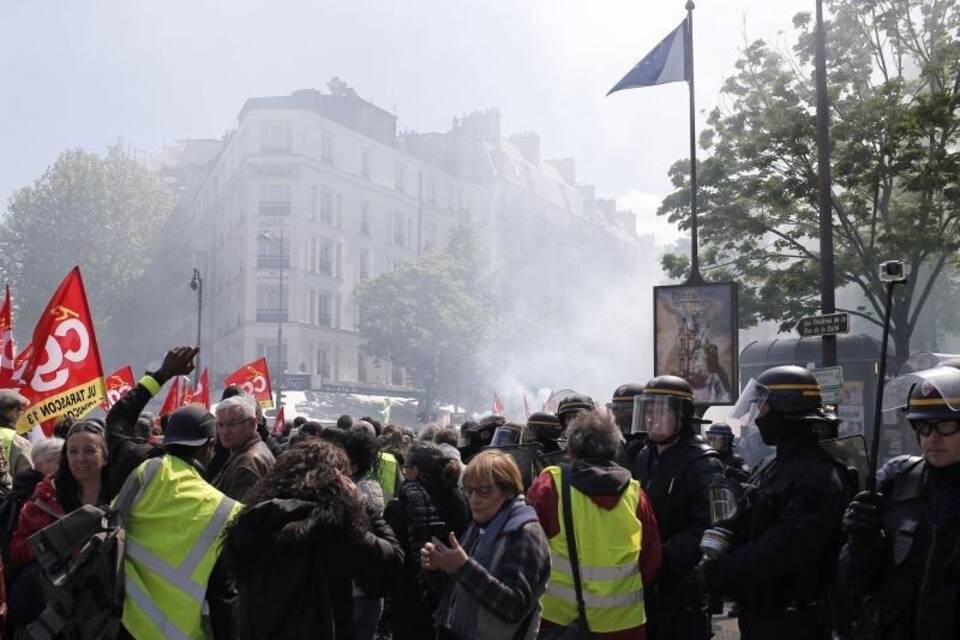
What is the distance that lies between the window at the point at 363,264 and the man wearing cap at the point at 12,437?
202ft

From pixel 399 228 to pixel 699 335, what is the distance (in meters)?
58.9

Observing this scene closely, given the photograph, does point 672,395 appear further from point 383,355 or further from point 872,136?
point 383,355

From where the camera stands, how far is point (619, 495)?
4781mm

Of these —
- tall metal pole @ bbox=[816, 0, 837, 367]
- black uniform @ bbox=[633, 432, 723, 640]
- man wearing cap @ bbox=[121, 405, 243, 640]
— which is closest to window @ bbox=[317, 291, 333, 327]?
tall metal pole @ bbox=[816, 0, 837, 367]

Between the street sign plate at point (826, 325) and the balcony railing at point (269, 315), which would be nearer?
the street sign plate at point (826, 325)

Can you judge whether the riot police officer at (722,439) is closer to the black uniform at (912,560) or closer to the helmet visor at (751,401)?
the helmet visor at (751,401)

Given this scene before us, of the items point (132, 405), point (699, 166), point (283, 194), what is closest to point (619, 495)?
point (132, 405)

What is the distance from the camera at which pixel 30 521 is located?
5367mm

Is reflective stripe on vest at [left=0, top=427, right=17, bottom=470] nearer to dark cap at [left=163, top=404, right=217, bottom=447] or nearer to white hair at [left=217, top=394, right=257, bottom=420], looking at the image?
white hair at [left=217, top=394, right=257, bottom=420]

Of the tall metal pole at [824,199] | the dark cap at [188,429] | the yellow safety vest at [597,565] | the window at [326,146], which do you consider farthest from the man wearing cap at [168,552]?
the window at [326,146]

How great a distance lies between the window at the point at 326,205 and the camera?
2611 inches

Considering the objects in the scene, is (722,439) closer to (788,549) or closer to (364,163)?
(788,549)

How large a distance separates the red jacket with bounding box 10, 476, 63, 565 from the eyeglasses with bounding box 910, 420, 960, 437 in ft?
12.9

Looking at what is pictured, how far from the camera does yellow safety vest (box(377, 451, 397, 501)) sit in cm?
784
